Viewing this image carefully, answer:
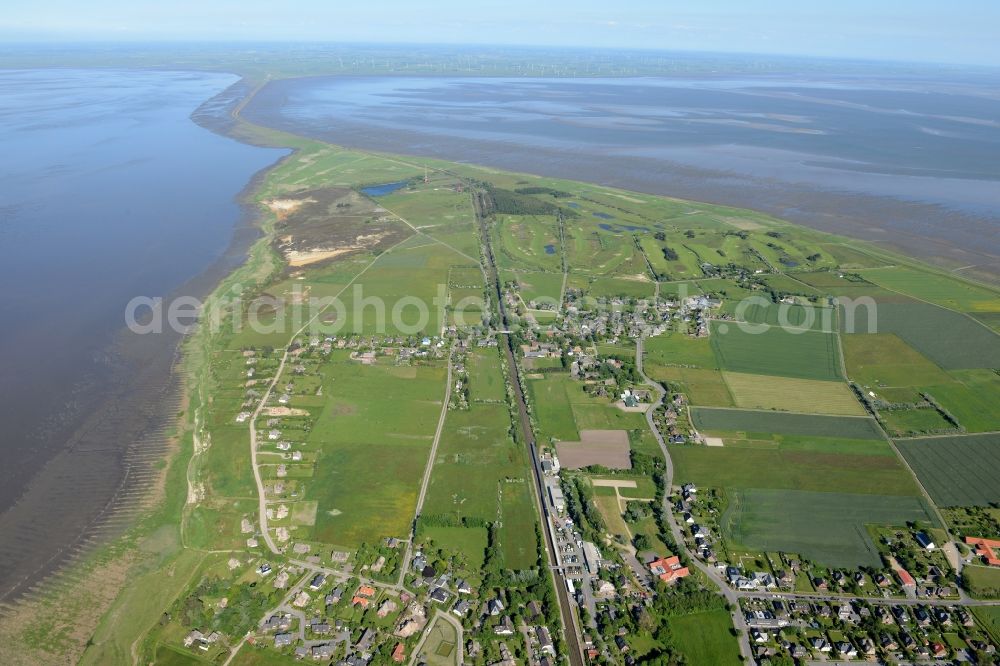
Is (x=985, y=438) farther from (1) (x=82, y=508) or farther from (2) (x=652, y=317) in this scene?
(1) (x=82, y=508)

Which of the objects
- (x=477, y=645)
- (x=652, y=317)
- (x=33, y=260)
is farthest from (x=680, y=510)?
(x=33, y=260)

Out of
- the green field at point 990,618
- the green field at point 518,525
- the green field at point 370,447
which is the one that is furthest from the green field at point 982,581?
the green field at point 370,447

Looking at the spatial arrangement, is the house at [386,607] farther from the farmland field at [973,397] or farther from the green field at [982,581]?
the farmland field at [973,397]

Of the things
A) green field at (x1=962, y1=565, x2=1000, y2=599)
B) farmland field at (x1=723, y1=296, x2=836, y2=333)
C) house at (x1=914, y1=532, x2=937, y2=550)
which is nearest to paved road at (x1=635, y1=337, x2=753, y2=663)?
house at (x1=914, y1=532, x2=937, y2=550)

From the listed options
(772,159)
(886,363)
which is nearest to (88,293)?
(886,363)

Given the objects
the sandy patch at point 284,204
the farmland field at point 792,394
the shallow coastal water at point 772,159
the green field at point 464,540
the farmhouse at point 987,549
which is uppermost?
the shallow coastal water at point 772,159

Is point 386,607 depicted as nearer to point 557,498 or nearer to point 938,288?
point 557,498
